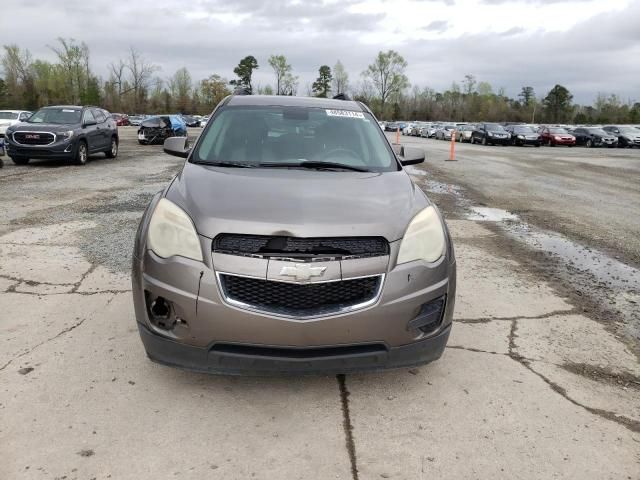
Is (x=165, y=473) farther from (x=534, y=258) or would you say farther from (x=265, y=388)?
(x=534, y=258)

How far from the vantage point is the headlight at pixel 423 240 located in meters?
2.96

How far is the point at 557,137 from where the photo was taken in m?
40.4

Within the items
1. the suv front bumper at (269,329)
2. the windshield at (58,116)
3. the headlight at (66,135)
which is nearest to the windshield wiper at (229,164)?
the suv front bumper at (269,329)

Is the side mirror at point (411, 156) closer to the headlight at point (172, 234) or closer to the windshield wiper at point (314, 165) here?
the windshield wiper at point (314, 165)

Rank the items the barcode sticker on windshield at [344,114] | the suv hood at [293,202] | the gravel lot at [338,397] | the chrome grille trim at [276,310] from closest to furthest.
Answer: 1. the gravel lot at [338,397]
2. the chrome grille trim at [276,310]
3. the suv hood at [293,202]
4. the barcode sticker on windshield at [344,114]

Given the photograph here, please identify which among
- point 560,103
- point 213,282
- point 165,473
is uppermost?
point 560,103

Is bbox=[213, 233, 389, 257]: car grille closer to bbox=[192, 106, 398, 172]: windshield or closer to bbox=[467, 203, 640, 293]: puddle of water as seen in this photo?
bbox=[192, 106, 398, 172]: windshield

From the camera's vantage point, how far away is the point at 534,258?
21.5 feet

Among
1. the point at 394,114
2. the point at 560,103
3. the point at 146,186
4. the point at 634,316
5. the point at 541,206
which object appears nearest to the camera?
the point at 634,316

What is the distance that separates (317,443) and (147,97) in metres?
105

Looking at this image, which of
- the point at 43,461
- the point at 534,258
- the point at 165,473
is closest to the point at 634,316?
the point at 534,258

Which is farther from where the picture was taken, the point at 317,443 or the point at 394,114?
the point at 394,114

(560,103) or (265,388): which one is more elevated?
(560,103)

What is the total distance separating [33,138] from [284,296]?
14.2m
